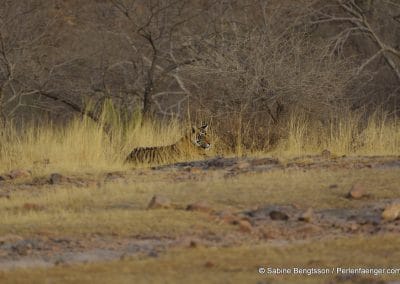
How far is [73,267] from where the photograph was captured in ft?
26.2

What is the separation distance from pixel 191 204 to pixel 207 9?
12.4m

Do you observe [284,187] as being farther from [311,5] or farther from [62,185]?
[311,5]

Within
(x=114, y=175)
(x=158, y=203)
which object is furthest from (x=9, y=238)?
(x=114, y=175)

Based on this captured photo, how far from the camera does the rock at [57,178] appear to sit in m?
12.5

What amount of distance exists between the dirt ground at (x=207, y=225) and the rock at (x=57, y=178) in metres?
0.03

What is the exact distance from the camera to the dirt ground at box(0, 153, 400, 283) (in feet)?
25.6

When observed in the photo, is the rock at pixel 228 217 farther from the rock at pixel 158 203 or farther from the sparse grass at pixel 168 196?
the rock at pixel 158 203

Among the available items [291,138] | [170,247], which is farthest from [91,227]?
[291,138]

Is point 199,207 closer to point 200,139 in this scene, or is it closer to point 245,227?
point 245,227

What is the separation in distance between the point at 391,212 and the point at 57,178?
4.51m

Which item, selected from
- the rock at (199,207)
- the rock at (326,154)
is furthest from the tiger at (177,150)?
the rock at (199,207)

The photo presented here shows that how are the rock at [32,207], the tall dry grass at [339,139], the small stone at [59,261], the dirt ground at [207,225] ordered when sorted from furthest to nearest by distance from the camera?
the tall dry grass at [339,139]
the rock at [32,207]
the small stone at [59,261]
the dirt ground at [207,225]

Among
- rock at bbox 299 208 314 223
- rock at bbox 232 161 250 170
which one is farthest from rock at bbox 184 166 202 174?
rock at bbox 299 208 314 223

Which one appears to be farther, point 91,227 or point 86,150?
point 86,150
